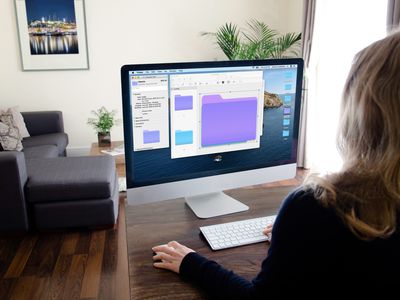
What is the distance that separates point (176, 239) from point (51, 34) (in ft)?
12.9

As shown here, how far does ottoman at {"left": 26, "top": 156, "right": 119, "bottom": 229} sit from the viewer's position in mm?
2691

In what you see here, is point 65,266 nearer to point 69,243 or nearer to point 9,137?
point 69,243

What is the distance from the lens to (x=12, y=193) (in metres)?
2.60

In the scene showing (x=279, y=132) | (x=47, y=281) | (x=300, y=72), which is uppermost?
(x=300, y=72)

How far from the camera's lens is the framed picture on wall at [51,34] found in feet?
14.0

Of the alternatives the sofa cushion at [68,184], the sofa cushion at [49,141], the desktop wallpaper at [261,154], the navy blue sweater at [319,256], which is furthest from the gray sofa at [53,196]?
the navy blue sweater at [319,256]

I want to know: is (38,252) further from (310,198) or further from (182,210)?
(310,198)

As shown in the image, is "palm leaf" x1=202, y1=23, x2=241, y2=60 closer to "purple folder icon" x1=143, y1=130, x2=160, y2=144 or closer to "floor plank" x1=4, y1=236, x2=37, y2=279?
"floor plank" x1=4, y1=236, x2=37, y2=279

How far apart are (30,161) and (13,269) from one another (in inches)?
42.1

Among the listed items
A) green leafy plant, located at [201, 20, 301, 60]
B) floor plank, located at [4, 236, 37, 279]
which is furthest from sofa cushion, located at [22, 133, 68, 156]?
green leafy plant, located at [201, 20, 301, 60]

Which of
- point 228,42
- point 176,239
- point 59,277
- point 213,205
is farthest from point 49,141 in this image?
point 176,239

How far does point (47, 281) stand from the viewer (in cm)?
222

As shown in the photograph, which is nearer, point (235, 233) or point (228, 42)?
point (235, 233)

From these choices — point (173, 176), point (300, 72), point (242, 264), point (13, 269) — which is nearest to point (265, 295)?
point (242, 264)
